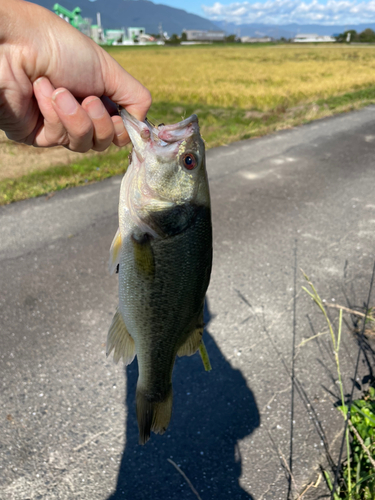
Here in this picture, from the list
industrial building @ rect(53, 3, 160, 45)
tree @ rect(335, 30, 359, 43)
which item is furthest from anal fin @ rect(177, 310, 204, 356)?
tree @ rect(335, 30, 359, 43)

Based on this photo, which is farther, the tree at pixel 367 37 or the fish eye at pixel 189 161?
the tree at pixel 367 37

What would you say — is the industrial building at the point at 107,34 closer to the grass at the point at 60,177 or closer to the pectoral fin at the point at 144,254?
the grass at the point at 60,177

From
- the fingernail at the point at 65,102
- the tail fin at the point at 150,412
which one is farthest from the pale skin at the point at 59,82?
the tail fin at the point at 150,412

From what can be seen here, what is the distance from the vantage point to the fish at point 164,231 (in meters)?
1.57

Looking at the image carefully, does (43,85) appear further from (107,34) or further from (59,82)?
(107,34)

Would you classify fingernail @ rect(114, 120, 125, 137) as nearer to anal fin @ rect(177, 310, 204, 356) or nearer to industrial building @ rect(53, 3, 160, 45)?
anal fin @ rect(177, 310, 204, 356)

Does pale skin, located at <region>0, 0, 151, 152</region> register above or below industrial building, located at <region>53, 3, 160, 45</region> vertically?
below

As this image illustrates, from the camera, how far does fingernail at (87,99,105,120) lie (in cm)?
186

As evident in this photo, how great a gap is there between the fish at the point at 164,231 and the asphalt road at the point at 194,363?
1332 millimetres

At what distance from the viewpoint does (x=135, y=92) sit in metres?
1.96

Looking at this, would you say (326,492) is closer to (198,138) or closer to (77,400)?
(77,400)

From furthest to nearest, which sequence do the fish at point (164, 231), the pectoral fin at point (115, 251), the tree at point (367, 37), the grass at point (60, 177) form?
the tree at point (367, 37) < the grass at point (60, 177) < the pectoral fin at point (115, 251) < the fish at point (164, 231)

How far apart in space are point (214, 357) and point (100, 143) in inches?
93.0

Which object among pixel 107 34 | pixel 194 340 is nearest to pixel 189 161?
pixel 194 340
